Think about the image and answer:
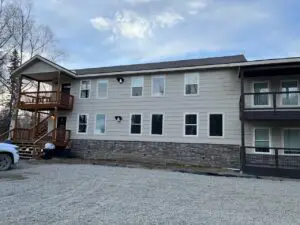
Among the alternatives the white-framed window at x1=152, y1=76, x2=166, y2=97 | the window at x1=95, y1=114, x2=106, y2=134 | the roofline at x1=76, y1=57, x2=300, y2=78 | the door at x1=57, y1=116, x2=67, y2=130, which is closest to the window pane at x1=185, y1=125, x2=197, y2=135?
the white-framed window at x1=152, y1=76, x2=166, y2=97

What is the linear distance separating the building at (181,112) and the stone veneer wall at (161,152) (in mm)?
55

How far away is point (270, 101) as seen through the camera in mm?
14867

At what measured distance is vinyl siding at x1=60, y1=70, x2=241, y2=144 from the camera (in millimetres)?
15638

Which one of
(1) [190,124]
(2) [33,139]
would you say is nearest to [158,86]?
(1) [190,124]

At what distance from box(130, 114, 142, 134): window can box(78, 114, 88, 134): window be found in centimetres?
352

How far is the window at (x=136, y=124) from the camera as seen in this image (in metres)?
17.6

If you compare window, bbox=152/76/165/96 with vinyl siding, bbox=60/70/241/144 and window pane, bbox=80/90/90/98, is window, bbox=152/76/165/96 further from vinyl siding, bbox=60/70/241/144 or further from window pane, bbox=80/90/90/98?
window pane, bbox=80/90/90/98

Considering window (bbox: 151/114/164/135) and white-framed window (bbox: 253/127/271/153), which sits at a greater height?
window (bbox: 151/114/164/135)

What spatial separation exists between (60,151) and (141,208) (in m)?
14.3

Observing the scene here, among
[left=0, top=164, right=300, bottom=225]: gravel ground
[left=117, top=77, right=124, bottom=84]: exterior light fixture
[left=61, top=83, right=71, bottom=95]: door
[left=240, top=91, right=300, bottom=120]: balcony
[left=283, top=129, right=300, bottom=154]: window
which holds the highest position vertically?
[left=117, top=77, right=124, bottom=84]: exterior light fixture

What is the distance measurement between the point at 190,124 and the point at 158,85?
332 centimetres

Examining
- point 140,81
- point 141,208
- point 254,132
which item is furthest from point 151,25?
point 141,208

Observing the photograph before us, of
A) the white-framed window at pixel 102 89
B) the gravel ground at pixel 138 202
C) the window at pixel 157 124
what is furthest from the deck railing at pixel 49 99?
the gravel ground at pixel 138 202

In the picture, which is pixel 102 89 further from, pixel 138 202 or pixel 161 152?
pixel 138 202
